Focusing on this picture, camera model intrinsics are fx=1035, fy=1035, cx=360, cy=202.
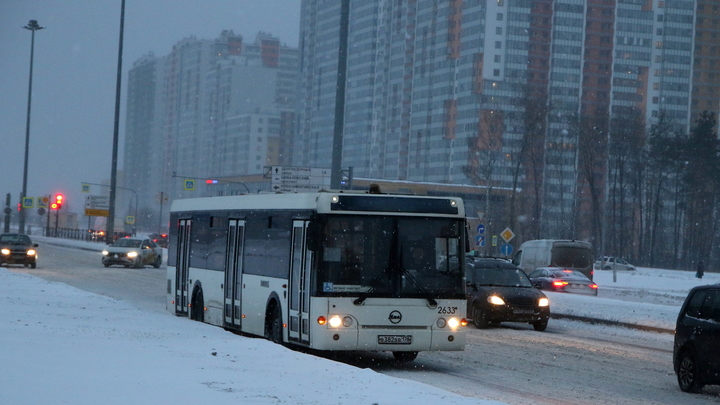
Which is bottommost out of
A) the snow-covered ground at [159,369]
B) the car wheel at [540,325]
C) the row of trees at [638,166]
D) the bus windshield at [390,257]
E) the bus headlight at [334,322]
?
the car wheel at [540,325]

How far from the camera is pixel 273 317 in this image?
16.4 m

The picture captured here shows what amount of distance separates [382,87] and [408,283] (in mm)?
165648

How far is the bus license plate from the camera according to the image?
1459 cm

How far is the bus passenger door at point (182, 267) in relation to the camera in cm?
2184

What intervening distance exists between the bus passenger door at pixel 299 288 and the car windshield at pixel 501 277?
9.48 meters

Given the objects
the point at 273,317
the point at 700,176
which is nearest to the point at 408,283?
the point at 273,317

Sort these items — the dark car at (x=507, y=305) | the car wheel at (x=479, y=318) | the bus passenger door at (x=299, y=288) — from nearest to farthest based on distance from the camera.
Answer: the bus passenger door at (x=299, y=288) → the dark car at (x=507, y=305) → the car wheel at (x=479, y=318)

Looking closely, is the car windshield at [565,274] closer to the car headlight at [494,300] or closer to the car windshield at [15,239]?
the car headlight at [494,300]

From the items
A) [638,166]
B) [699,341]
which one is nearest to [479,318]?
[699,341]

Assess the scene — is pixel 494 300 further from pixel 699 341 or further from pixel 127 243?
pixel 127 243

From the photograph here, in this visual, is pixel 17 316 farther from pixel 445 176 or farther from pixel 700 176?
pixel 445 176

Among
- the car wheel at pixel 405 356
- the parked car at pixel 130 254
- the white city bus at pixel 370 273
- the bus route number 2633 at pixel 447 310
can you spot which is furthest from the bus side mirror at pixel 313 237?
the parked car at pixel 130 254

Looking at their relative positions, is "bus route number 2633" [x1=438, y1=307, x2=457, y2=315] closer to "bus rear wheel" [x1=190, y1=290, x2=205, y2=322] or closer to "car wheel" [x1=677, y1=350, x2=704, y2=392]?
"car wheel" [x1=677, y1=350, x2=704, y2=392]

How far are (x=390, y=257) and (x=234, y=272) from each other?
4.51 meters
